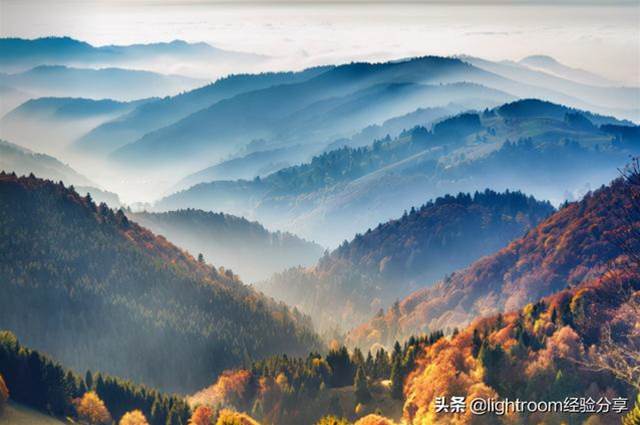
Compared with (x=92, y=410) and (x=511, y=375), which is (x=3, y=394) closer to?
(x=92, y=410)

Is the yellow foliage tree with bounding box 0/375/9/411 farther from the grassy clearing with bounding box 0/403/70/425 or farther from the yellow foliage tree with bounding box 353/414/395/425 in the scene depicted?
the yellow foliage tree with bounding box 353/414/395/425

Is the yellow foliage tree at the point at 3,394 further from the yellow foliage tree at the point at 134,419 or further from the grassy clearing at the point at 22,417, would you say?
the yellow foliage tree at the point at 134,419

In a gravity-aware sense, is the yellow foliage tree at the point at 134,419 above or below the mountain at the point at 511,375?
below

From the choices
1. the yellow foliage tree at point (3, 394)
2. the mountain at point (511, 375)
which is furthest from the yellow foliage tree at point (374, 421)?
the yellow foliage tree at point (3, 394)

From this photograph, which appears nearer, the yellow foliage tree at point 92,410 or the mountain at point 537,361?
the mountain at point 537,361

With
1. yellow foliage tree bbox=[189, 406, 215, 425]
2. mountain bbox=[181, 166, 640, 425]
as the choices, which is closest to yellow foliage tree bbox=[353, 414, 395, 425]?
mountain bbox=[181, 166, 640, 425]

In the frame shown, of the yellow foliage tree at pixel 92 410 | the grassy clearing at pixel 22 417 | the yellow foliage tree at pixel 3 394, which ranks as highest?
the yellow foliage tree at pixel 3 394

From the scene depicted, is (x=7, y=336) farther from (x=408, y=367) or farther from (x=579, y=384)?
(x=579, y=384)

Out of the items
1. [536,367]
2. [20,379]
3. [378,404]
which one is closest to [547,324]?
[536,367]
